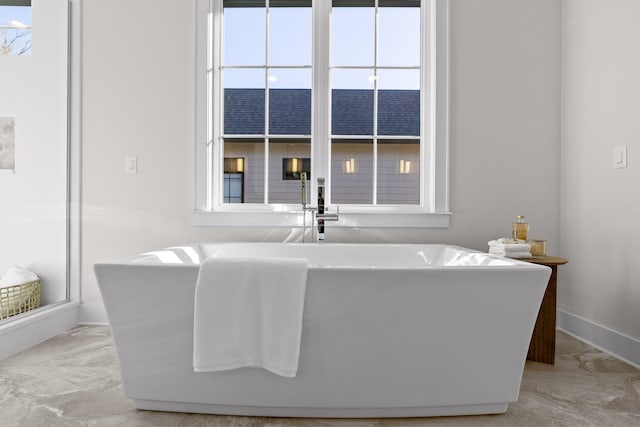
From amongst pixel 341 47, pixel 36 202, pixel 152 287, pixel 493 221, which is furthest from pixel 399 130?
pixel 36 202

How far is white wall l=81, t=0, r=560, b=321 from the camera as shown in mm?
2682

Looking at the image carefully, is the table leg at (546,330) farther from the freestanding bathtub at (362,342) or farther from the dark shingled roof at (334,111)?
the dark shingled roof at (334,111)

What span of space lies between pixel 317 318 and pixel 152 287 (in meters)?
0.59

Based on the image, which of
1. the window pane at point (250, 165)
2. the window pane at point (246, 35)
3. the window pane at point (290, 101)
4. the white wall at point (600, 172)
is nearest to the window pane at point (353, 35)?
the window pane at point (290, 101)

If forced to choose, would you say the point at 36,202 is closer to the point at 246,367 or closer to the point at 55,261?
the point at 55,261

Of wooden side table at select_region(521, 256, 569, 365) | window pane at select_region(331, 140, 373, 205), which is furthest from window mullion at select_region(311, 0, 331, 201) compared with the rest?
wooden side table at select_region(521, 256, 569, 365)

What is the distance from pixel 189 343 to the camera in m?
1.47

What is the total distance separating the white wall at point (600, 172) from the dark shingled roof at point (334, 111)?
3.20 ft

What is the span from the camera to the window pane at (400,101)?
9.30 ft

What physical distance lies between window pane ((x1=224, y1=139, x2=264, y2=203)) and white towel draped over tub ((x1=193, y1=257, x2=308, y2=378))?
1.47m

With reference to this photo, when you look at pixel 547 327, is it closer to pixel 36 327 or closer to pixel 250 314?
pixel 250 314

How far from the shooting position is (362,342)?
1445mm

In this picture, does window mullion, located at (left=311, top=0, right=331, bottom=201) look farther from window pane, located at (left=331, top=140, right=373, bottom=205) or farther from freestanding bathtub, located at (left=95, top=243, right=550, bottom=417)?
freestanding bathtub, located at (left=95, top=243, right=550, bottom=417)

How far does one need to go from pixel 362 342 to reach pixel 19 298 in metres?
1.97
